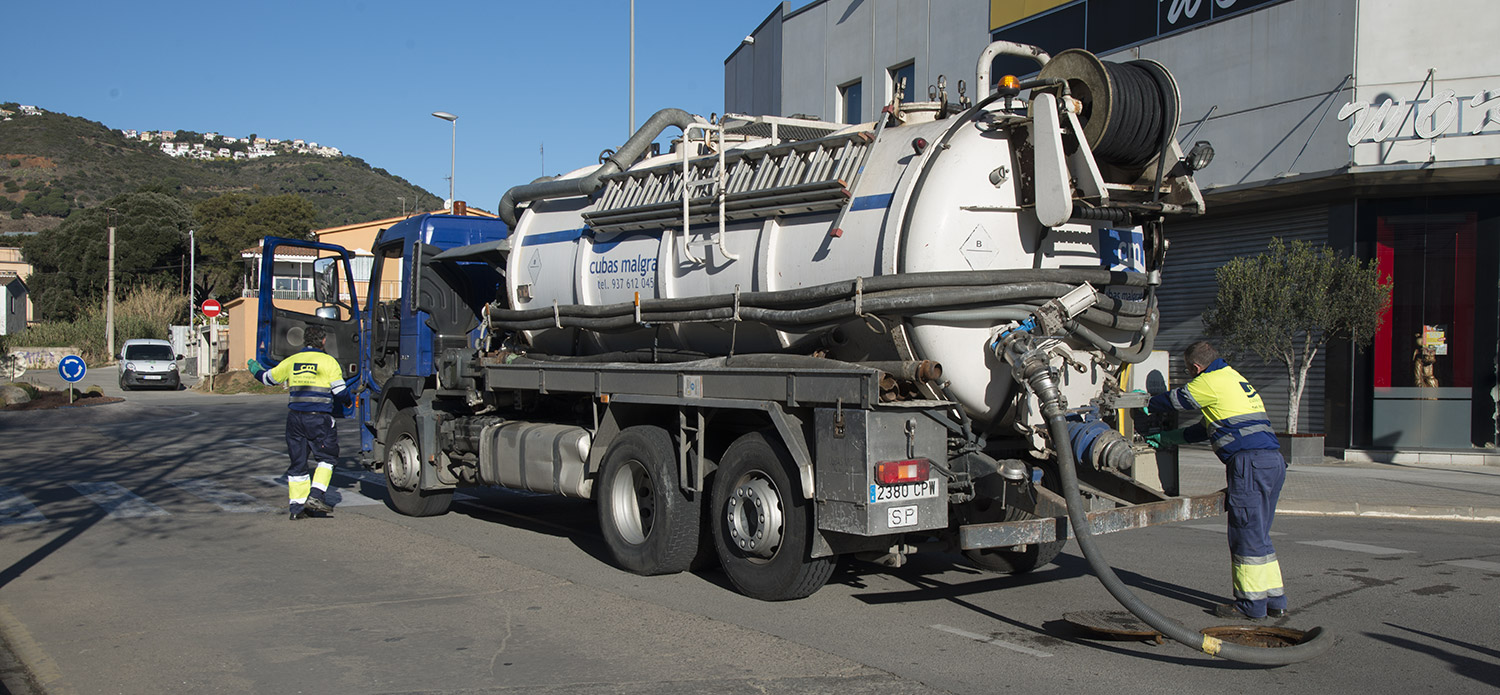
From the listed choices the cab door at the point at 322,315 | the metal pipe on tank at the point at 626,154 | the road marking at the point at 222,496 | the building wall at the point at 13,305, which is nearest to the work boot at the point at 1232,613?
the metal pipe on tank at the point at 626,154

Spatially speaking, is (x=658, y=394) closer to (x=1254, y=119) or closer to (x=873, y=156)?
(x=873, y=156)

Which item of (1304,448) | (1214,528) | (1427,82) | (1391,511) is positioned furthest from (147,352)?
(1391,511)

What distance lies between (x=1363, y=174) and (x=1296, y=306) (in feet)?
6.59

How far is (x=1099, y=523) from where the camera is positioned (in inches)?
233

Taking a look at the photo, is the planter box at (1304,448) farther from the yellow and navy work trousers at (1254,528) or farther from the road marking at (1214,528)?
the yellow and navy work trousers at (1254,528)

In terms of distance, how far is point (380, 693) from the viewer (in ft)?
16.2

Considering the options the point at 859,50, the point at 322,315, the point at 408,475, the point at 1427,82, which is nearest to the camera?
the point at 408,475

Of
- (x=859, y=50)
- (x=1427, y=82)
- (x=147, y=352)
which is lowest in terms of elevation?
(x=147, y=352)

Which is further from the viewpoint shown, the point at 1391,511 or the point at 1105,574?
the point at 1391,511

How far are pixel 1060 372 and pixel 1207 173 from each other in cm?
1225

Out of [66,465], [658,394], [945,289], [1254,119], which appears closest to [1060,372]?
[945,289]

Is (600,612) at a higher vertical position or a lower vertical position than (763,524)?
lower

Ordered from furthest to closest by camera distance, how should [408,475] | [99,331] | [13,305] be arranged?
1. [13,305]
2. [99,331]
3. [408,475]

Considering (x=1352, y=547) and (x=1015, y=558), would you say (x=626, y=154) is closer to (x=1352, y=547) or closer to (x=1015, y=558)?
(x=1015, y=558)
